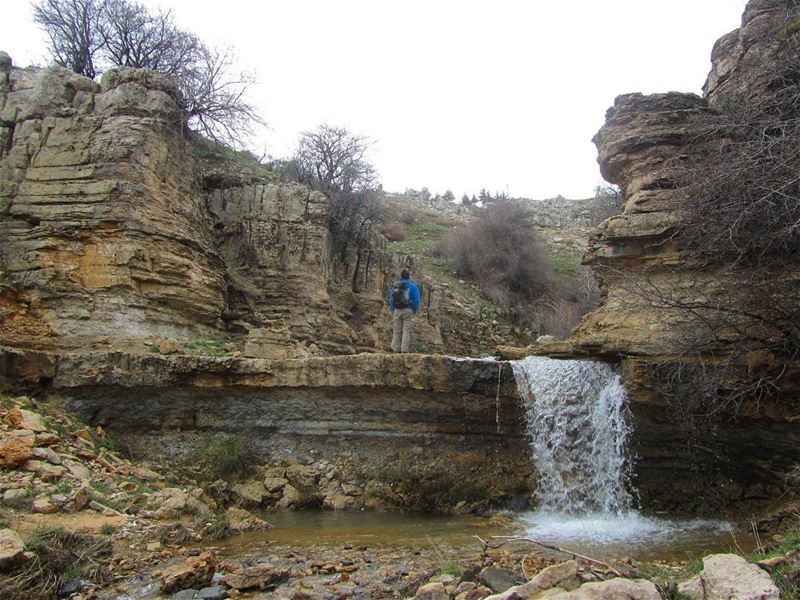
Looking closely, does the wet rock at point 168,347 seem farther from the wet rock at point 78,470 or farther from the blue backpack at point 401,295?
the blue backpack at point 401,295

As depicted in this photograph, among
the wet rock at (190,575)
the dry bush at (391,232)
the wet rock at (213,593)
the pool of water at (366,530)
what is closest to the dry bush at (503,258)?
the dry bush at (391,232)

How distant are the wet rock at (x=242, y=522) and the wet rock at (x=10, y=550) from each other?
9.30ft

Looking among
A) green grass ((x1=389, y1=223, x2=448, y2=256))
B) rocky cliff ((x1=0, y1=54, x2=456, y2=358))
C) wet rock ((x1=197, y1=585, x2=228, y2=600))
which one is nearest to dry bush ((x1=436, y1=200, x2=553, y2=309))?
green grass ((x1=389, y1=223, x2=448, y2=256))

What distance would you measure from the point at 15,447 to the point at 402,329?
22.3ft

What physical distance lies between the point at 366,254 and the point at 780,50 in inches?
418

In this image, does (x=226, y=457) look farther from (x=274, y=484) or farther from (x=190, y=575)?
(x=190, y=575)

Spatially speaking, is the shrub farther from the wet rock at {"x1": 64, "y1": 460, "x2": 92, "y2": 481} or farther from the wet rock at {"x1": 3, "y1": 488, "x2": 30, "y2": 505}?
the wet rock at {"x1": 3, "y1": 488, "x2": 30, "y2": 505}

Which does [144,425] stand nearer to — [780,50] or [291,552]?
[291,552]

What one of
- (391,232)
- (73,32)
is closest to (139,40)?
(73,32)

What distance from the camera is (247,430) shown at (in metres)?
11.0

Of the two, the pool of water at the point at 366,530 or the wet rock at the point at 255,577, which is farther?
the pool of water at the point at 366,530

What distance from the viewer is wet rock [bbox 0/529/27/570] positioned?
486 centimetres

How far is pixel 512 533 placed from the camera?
8.09 m

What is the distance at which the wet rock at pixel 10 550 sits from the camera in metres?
4.86
